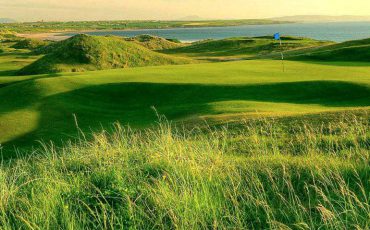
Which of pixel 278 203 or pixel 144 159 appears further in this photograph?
pixel 144 159

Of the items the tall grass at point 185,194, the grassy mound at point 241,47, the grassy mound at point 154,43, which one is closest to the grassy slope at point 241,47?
the grassy mound at point 241,47

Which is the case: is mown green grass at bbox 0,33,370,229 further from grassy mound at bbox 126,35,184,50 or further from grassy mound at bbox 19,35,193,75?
grassy mound at bbox 126,35,184,50

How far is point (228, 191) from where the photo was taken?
22.9 ft

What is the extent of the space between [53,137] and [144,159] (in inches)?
406

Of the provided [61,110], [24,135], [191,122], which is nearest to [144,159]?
[191,122]

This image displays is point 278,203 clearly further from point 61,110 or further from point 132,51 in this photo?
point 132,51

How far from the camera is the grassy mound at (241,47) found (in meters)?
64.0

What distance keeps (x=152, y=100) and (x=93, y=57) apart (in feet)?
74.2

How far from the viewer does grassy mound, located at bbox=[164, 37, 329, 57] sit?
6400cm

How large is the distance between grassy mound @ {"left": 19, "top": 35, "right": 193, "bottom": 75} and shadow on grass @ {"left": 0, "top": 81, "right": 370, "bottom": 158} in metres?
18.6

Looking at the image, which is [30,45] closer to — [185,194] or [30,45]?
[30,45]

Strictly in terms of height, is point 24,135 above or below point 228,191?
below

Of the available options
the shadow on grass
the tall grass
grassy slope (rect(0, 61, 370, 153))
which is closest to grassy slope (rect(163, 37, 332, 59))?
grassy slope (rect(0, 61, 370, 153))

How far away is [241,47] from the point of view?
71.3 metres
